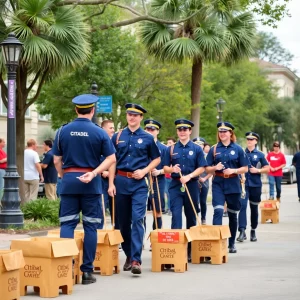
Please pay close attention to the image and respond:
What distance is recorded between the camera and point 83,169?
10070mm

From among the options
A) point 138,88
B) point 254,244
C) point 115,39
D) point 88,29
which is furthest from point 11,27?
point 138,88

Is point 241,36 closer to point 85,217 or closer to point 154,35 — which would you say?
point 154,35

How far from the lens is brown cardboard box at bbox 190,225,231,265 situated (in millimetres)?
12281

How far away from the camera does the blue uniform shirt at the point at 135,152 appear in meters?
11.3

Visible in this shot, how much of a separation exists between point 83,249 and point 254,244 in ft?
18.9

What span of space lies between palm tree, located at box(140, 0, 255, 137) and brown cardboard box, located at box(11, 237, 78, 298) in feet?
62.0

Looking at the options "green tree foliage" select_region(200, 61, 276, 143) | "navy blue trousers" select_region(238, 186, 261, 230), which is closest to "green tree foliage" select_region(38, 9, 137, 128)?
"green tree foliage" select_region(200, 61, 276, 143)

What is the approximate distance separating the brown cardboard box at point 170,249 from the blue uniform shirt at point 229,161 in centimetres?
221

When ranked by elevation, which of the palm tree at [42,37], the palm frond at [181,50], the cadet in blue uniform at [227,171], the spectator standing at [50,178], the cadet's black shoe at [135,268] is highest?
the palm frond at [181,50]

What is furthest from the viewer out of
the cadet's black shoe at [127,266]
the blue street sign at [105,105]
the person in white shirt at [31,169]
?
the blue street sign at [105,105]

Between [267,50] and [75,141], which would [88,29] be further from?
[267,50]

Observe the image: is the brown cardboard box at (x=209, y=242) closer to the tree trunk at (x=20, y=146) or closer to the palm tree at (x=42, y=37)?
the palm tree at (x=42, y=37)

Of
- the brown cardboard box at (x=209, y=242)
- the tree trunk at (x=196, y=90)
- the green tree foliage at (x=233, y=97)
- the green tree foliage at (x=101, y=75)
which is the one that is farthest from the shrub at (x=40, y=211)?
the green tree foliage at (x=233, y=97)

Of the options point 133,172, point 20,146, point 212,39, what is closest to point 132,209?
point 133,172
